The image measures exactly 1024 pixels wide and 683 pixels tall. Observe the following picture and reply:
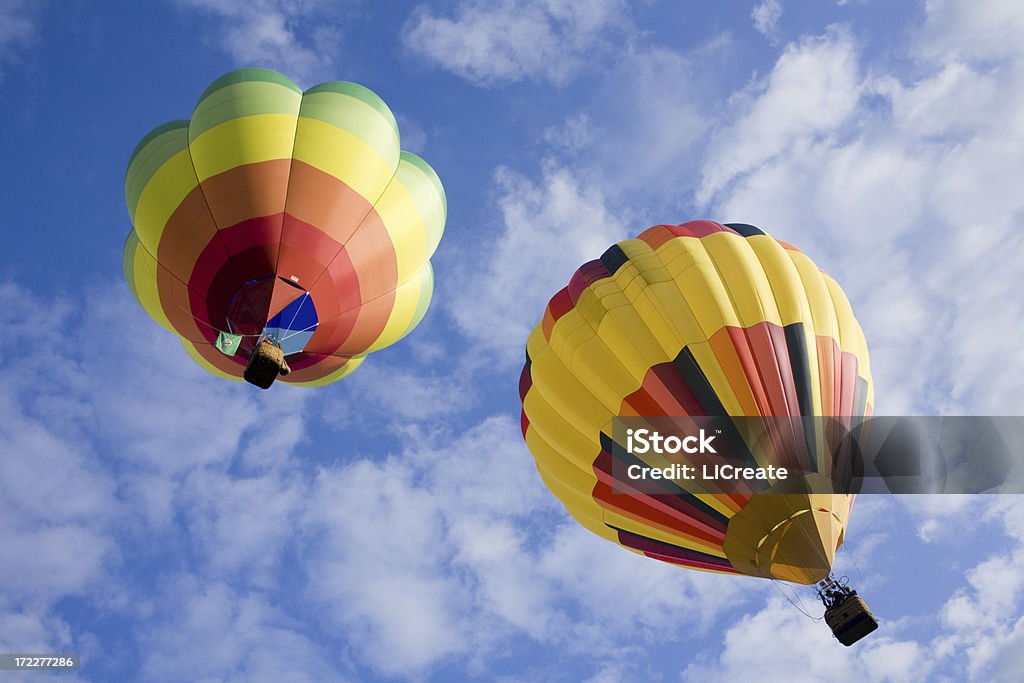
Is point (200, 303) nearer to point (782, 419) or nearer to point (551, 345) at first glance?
point (551, 345)

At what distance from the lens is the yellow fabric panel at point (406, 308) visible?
1072 cm

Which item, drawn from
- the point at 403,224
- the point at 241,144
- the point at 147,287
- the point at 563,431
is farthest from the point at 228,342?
the point at 563,431

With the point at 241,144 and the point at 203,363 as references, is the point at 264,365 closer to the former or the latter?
the point at 241,144

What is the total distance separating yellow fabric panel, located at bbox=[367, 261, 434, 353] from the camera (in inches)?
422

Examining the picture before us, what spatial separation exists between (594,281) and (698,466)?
9.66 ft

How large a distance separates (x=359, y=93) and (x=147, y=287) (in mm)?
3690

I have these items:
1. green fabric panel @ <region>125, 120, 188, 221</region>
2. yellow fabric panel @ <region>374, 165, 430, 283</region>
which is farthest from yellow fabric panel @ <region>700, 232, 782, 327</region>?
green fabric panel @ <region>125, 120, 188, 221</region>

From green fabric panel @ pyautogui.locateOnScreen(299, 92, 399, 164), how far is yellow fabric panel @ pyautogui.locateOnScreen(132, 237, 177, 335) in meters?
2.75

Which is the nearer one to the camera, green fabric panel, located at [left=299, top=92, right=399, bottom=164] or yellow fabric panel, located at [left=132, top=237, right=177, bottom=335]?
green fabric panel, located at [left=299, top=92, right=399, bottom=164]

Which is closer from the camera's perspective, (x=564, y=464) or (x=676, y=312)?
(x=676, y=312)

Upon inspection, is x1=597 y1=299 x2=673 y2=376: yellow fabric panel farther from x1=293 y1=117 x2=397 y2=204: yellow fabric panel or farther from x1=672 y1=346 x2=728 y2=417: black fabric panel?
x1=293 y1=117 x2=397 y2=204: yellow fabric panel

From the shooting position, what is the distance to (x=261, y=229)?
351 inches

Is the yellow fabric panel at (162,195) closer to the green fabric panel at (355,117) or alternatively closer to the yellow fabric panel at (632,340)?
the green fabric panel at (355,117)

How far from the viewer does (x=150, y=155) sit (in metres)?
9.79
